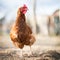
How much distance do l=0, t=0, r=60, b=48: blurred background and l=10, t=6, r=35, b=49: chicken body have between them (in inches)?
1.4

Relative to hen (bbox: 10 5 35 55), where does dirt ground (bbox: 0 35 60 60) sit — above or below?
below

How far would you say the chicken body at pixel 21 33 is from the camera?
1.63 m

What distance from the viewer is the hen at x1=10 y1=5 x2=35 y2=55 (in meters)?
1.63

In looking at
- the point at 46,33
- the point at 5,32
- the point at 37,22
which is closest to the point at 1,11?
the point at 5,32

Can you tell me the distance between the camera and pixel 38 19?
1.64 metres

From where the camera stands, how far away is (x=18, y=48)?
5.39 ft

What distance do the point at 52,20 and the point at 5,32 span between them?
0.43 meters

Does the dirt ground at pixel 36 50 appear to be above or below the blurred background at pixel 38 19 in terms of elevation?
below

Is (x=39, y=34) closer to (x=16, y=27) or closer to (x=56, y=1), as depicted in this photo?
(x=16, y=27)

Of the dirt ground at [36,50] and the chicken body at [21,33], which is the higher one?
the chicken body at [21,33]

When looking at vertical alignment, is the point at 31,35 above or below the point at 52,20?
below

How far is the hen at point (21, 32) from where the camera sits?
1.63 metres

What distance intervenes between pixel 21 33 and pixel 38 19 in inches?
7.6

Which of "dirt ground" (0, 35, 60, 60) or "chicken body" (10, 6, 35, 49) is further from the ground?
"chicken body" (10, 6, 35, 49)
